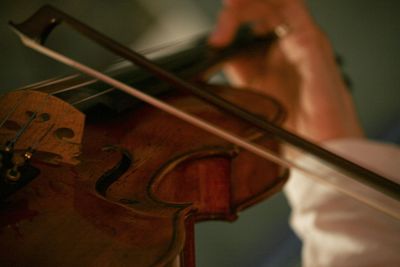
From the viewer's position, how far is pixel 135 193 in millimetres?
376

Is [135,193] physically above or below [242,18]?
below

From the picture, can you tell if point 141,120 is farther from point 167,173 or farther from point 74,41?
point 74,41

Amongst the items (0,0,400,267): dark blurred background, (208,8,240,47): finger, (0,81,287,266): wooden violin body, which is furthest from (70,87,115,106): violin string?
(0,0,400,267): dark blurred background

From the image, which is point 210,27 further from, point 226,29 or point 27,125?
point 27,125

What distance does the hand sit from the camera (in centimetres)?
95

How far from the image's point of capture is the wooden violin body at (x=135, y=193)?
29 centimetres

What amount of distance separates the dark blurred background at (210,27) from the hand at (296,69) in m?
0.41

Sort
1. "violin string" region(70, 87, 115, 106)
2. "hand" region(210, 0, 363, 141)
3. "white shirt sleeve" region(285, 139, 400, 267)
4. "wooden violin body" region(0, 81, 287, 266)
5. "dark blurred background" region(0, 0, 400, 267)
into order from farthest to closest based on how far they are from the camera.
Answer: "dark blurred background" region(0, 0, 400, 267)
"hand" region(210, 0, 363, 141)
"white shirt sleeve" region(285, 139, 400, 267)
"violin string" region(70, 87, 115, 106)
"wooden violin body" region(0, 81, 287, 266)

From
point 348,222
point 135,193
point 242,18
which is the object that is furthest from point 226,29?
point 135,193

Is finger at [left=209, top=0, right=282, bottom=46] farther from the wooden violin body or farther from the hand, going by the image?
the wooden violin body

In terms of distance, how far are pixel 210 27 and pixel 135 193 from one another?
1236mm

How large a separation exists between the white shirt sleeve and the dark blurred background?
0.43m

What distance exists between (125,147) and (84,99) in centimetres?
8

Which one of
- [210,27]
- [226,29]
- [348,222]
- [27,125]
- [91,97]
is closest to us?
[27,125]
